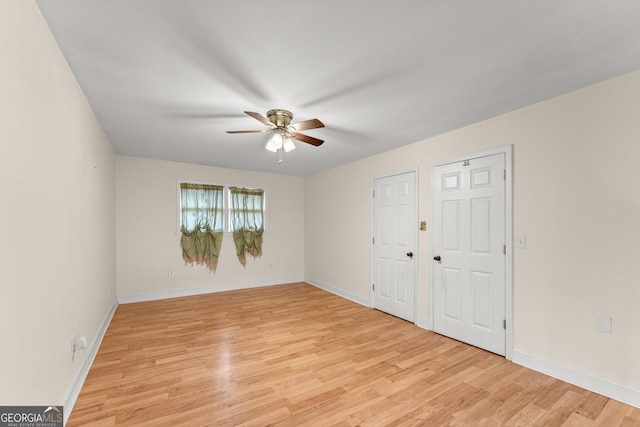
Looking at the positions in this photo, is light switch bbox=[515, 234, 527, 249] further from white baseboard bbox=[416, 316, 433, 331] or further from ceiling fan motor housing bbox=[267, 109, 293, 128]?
ceiling fan motor housing bbox=[267, 109, 293, 128]

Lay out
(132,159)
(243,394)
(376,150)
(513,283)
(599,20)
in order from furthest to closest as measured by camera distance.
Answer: (132,159) < (376,150) < (513,283) < (243,394) < (599,20)

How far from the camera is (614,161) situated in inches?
84.1

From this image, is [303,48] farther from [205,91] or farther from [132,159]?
[132,159]

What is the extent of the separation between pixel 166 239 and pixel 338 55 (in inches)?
179

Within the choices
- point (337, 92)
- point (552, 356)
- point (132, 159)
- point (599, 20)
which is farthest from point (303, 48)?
point (132, 159)

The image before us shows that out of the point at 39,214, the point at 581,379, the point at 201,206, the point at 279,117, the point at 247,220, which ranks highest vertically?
the point at 279,117

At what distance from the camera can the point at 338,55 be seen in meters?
1.83

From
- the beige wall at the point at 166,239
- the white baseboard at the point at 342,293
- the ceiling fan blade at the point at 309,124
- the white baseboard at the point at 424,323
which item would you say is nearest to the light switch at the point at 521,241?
the white baseboard at the point at 424,323

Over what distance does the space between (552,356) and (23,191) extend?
13.2 feet

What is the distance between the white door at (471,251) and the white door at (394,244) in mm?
392

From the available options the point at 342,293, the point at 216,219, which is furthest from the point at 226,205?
the point at 342,293

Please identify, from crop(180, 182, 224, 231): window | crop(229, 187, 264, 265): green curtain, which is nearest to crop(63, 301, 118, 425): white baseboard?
crop(180, 182, 224, 231): window

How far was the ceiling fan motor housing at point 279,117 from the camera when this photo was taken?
2.65 m

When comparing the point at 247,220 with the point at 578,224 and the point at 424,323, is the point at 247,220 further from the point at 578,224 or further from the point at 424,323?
the point at 578,224
